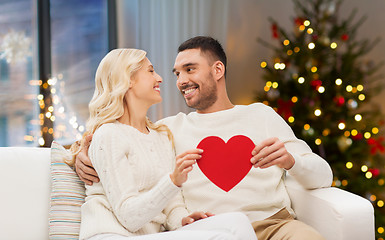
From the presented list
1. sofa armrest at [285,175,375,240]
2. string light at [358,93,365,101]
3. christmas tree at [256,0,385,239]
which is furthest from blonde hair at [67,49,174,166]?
string light at [358,93,365,101]

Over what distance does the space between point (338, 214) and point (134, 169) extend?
0.72 metres

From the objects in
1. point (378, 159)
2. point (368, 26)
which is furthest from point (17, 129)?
point (368, 26)

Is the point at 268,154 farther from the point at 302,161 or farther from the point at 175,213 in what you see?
the point at 175,213

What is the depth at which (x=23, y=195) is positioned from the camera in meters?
1.65

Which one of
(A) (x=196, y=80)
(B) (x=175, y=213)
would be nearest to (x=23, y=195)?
(B) (x=175, y=213)

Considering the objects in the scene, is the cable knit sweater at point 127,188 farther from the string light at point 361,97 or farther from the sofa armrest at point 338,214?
the string light at point 361,97

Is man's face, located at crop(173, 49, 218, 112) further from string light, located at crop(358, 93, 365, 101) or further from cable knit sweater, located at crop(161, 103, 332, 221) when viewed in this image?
string light, located at crop(358, 93, 365, 101)

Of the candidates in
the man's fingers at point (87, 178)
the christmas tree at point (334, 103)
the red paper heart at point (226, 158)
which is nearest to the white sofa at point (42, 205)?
the man's fingers at point (87, 178)

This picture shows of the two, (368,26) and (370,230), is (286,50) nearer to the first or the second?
(368,26)

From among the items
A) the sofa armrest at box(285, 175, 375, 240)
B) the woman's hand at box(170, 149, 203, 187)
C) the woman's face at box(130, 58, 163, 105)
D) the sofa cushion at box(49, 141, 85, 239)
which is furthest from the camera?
the woman's face at box(130, 58, 163, 105)

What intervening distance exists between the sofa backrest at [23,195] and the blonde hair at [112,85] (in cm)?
19

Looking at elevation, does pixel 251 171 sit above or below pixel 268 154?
below

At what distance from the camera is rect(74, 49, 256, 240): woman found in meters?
1.36

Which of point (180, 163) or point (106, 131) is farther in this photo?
point (106, 131)
